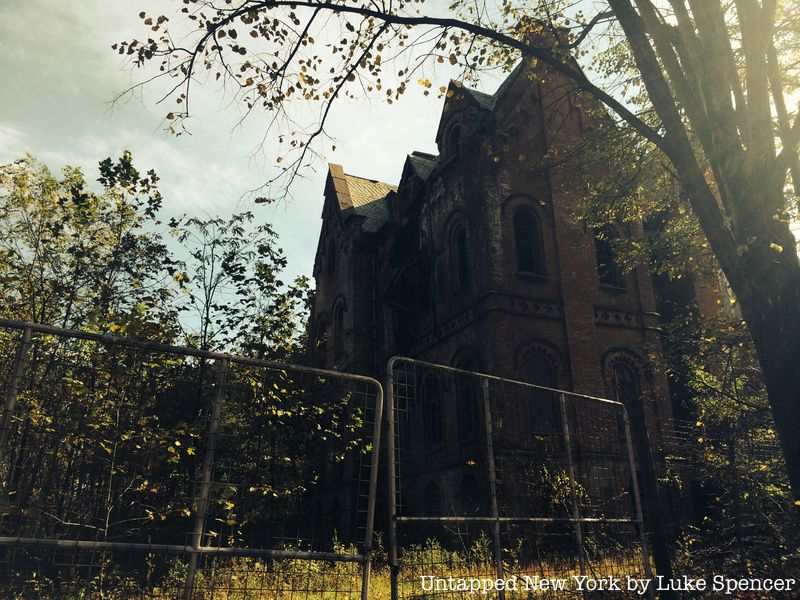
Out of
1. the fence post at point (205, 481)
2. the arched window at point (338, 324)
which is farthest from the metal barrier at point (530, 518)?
the arched window at point (338, 324)

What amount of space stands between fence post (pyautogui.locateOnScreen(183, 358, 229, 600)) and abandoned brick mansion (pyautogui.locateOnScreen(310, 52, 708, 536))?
36.8ft

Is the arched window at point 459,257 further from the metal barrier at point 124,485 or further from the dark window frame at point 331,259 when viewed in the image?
the metal barrier at point 124,485

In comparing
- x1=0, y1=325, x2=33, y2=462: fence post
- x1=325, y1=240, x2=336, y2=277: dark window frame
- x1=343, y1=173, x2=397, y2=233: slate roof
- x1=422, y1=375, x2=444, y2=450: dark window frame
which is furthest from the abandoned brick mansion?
x1=0, y1=325, x2=33, y2=462: fence post

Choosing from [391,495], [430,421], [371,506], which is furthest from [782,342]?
[371,506]

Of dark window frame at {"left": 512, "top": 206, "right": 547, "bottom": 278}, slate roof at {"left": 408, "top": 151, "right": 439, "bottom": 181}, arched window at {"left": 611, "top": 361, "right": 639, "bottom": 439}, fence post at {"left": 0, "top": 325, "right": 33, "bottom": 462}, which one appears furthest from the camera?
slate roof at {"left": 408, "top": 151, "right": 439, "bottom": 181}

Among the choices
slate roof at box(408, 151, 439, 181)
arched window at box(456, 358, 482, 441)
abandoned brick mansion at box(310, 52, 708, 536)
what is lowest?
arched window at box(456, 358, 482, 441)

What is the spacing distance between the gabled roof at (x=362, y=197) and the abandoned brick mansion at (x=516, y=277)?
4.09 m

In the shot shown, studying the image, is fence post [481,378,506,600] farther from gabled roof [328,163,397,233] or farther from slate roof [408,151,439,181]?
gabled roof [328,163,397,233]

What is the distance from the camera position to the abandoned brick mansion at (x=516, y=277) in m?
17.3

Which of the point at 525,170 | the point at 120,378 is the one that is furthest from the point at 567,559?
the point at 525,170

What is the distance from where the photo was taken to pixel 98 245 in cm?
1341

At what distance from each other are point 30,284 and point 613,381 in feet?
50.5

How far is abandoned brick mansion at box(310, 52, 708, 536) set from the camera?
680 inches

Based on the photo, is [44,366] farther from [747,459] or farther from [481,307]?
[481,307]
